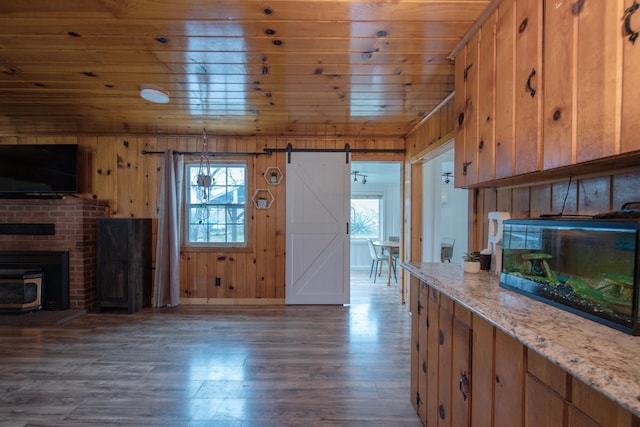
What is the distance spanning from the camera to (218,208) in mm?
4008

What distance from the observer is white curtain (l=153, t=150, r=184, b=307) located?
147 inches

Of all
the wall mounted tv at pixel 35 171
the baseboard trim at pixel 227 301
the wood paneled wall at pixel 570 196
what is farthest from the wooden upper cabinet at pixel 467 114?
the wall mounted tv at pixel 35 171

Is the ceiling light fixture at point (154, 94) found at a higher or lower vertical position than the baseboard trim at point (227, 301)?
higher

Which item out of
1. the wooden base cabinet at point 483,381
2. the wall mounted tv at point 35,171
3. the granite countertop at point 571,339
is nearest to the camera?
the granite countertop at point 571,339

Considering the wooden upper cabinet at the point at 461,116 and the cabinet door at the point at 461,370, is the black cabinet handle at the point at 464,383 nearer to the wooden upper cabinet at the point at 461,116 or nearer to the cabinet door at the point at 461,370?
the cabinet door at the point at 461,370

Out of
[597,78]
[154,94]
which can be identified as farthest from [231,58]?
[597,78]

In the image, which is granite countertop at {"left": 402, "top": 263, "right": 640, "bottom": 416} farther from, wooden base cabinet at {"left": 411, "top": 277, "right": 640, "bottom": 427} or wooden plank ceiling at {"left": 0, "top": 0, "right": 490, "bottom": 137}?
wooden plank ceiling at {"left": 0, "top": 0, "right": 490, "bottom": 137}

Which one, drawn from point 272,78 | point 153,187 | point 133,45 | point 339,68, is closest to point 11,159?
point 153,187

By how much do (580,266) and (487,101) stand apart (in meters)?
0.88

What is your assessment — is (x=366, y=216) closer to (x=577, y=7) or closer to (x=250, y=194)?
(x=250, y=194)

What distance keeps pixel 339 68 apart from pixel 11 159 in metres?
4.28

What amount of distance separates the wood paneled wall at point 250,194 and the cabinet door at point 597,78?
3051 millimetres

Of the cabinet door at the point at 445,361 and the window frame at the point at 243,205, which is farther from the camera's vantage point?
the window frame at the point at 243,205

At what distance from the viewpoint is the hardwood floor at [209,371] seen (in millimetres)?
1787
